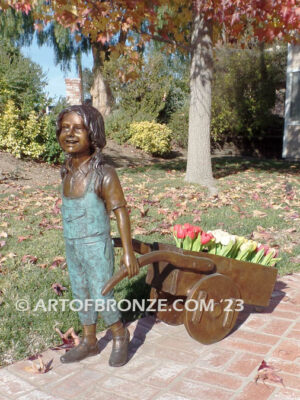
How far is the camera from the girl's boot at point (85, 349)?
8.36 feet

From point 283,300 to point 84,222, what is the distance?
6.67 feet

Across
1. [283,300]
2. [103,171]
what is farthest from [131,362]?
[283,300]

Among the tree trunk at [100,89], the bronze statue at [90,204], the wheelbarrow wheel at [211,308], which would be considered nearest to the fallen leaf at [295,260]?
the wheelbarrow wheel at [211,308]

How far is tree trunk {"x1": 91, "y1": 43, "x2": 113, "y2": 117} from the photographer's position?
64.1 feet

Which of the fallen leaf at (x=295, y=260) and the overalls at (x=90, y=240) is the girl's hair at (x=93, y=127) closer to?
the overalls at (x=90, y=240)

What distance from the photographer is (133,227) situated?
5469 millimetres

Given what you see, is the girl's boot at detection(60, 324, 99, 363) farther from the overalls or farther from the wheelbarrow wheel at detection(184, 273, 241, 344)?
the wheelbarrow wheel at detection(184, 273, 241, 344)

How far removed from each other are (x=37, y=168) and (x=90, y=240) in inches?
381

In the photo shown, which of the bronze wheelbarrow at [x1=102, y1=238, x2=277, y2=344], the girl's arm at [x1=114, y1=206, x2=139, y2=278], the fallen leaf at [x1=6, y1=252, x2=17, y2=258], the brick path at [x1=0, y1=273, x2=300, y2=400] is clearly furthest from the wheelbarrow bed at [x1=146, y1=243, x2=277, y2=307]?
the fallen leaf at [x1=6, y1=252, x2=17, y2=258]

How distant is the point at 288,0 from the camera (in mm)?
6465

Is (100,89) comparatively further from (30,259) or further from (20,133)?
(30,259)

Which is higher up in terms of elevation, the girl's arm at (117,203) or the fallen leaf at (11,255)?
the girl's arm at (117,203)

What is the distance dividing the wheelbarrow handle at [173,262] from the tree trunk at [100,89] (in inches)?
699

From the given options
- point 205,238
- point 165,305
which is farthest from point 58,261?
point 205,238
